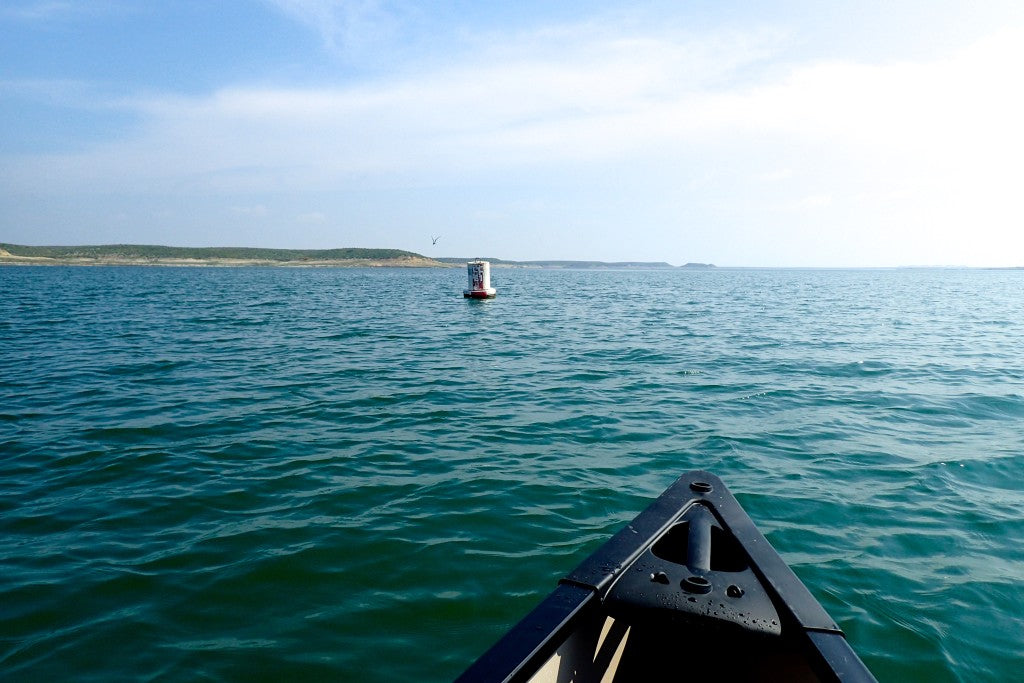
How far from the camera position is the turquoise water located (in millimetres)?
4691

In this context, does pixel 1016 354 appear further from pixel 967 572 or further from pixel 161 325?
pixel 161 325

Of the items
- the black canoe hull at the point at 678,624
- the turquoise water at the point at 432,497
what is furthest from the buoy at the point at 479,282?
the black canoe hull at the point at 678,624

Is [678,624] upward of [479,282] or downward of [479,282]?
downward

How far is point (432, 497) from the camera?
7379mm

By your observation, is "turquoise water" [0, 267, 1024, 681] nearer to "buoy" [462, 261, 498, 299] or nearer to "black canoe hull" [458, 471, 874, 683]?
"black canoe hull" [458, 471, 874, 683]

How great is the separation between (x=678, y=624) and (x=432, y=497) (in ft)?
15.5

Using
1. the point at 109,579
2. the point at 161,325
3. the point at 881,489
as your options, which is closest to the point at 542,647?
the point at 109,579

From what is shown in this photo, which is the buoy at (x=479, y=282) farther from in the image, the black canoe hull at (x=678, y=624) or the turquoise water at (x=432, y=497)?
the black canoe hull at (x=678, y=624)

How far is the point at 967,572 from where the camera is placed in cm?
567

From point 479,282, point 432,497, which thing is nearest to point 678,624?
point 432,497

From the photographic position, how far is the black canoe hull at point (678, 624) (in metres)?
2.69

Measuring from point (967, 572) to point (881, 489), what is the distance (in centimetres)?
203

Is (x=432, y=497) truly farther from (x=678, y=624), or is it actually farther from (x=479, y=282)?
(x=479, y=282)

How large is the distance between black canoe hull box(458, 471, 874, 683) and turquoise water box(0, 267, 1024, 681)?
160 centimetres
